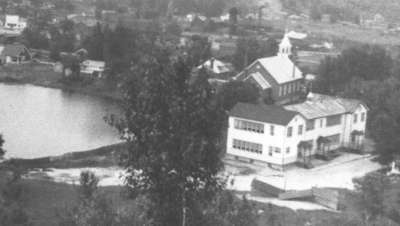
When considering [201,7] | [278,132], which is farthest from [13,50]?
[201,7]

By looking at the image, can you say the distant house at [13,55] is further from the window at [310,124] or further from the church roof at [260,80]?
the window at [310,124]

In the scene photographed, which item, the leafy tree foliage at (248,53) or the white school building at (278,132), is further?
the leafy tree foliage at (248,53)

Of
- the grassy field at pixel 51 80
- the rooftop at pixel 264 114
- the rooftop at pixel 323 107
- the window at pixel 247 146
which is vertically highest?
the rooftop at pixel 264 114

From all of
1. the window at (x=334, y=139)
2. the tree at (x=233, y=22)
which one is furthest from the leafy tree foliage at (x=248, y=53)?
the window at (x=334, y=139)

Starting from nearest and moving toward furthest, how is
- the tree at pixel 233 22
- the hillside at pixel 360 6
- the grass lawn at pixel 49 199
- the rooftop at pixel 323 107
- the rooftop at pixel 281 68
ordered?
1. the grass lawn at pixel 49 199
2. the rooftop at pixel 323 107
3. the rooftop at pixel 281 68
4. the tree at pixel 233 22
5. the hillside at pixel 360 6

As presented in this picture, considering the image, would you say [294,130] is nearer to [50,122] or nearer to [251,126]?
[251,126]

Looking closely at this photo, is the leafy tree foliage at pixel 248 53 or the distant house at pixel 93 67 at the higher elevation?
the leafy tree foliage at pixel 248 53

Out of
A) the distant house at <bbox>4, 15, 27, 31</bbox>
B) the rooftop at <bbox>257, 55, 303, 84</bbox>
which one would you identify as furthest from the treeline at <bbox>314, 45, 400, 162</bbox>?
the distant house at <bbox>4, 15, 27, 31</bbox>

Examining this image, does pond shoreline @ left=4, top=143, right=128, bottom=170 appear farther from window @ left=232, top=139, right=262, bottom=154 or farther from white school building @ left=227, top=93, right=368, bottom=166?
white school building @ left=227, top=93, right=368, bottom=166
